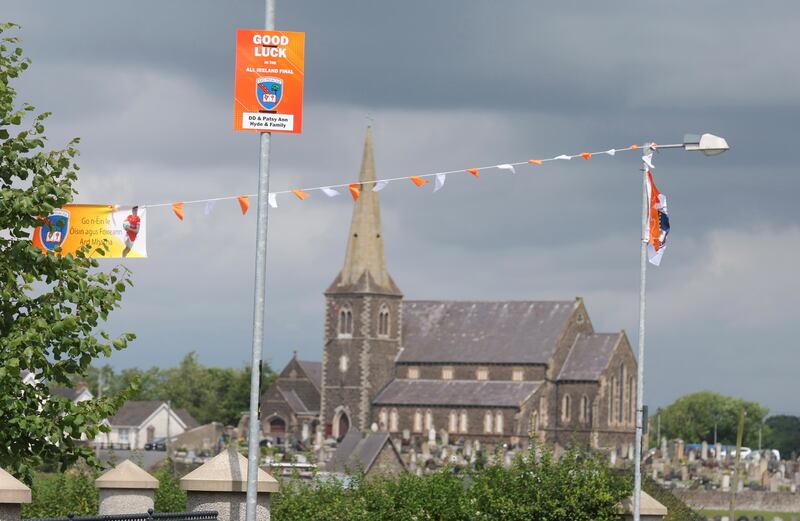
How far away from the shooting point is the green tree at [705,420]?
181625 millimetres

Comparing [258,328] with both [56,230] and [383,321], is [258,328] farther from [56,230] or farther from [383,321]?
[383,321]

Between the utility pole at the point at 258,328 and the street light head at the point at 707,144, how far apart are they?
10.4 meters

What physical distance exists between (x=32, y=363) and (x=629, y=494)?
556 inches

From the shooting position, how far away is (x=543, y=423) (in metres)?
122

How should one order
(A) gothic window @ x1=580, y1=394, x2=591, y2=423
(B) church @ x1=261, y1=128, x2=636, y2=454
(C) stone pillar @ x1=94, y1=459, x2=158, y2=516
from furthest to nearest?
(B) church @ x1=261, y1=128, x2=636, y2=454 < (A) gothic window @ x1=580, y1=394, x2=591, y2=423 < (C) stone pillar @ x1=94, y1=459, x2=158, y2=516

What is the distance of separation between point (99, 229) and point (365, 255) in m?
102

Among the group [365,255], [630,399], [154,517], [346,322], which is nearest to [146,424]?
[346,322]

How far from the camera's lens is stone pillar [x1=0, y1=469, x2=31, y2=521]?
52.4 feet

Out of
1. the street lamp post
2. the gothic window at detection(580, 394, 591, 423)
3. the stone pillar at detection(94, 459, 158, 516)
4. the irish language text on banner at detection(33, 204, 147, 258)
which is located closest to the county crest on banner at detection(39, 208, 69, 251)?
the irish language text on banner at detection(33, 204, 147, 258)

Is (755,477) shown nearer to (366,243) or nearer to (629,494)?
(366,243)

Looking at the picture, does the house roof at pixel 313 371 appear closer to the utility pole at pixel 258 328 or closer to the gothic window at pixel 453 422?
the gothic window at pixel 453 422

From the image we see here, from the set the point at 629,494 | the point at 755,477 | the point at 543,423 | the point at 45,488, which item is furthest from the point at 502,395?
the point at 629,494

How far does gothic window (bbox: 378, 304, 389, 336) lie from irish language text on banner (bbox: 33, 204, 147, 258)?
335 feet

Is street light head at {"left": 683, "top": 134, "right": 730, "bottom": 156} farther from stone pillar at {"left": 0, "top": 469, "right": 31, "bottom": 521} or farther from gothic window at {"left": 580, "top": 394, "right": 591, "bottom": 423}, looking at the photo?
gothic window at {"left": 580, "top": 394, "right": 591, "bottom": 423}
